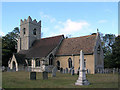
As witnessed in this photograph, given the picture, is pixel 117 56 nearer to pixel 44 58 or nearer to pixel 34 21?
pixel 44 58

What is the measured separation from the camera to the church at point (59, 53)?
27.5 metres

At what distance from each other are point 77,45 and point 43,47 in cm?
933

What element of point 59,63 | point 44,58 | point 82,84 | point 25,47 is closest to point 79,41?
point 59,63

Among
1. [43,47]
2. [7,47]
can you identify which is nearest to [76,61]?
[43,47]

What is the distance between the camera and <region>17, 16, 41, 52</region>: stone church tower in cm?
3872

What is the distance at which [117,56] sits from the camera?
3089 cm

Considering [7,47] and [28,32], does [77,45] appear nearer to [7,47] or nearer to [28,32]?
[28,32]

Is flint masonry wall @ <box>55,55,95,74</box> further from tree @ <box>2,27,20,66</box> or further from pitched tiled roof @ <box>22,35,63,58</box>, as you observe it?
tree @ <box>2,27,20,66</box>

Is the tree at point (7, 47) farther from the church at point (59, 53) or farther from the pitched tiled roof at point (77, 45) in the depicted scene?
the pitched tiled roof at point (77, 45)

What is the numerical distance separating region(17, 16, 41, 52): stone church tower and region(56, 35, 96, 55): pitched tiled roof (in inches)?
432

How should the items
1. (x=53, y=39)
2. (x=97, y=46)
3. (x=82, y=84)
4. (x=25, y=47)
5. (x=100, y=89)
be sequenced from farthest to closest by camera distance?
(x=25, y=47) < (x=53, y=39) < (x=97, y=46) < (x=82, y=84) < (x=100, y=89)

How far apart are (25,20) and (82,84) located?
33.2 meters

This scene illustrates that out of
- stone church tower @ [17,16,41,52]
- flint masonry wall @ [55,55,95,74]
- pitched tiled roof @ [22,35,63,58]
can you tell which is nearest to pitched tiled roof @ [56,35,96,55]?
flint masonry wall @ [55,55,95,74]

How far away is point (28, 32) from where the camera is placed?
38.8 meters
